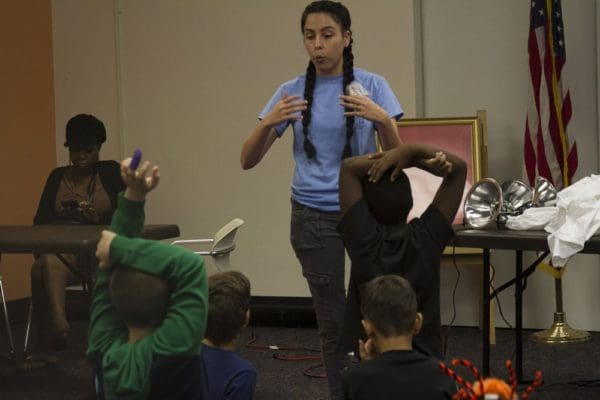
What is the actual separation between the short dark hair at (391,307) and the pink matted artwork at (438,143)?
310cm

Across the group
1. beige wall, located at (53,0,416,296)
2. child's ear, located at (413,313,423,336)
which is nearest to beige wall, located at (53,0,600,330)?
beige wall, located at (53,0,416,296)

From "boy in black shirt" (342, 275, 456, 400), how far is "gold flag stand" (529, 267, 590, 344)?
3089 millimetres

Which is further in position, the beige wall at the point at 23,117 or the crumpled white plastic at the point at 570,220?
the beige wall at the point at 23,117

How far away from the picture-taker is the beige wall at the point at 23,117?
621 cm

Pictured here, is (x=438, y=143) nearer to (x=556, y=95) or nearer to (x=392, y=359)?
(x=556, y=95)

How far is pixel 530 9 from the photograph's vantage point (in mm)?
5301

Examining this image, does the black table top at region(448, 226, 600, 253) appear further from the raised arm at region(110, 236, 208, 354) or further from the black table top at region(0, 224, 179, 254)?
the raised arm at region(110, 236, 208, 354)

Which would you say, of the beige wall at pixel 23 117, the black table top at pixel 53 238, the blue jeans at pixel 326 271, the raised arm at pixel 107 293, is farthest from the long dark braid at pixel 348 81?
the beige wall at pixel 23 117

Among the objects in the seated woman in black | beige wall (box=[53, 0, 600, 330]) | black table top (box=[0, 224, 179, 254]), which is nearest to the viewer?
black table top (box=[0, 224, 179, 254])

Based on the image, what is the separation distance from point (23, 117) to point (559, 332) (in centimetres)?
376

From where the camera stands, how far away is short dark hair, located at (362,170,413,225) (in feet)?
7.98

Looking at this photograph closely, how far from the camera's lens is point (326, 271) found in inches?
120

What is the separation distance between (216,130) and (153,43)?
29.5 inches

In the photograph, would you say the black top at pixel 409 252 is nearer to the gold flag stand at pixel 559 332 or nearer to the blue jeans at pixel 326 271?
the blue jeans at pixel 326 271
